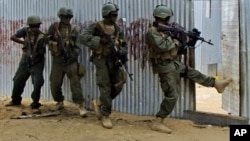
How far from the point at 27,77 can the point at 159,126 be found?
302cm

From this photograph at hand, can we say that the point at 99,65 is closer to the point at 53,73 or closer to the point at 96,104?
the point at 96,104

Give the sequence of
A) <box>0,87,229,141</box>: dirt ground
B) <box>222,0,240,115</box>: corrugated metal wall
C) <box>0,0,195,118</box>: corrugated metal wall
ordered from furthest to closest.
A: <box>0,0,195,118</box>: corrugated metal wall → <box>222,0,240,115</box>: corrugated metal wall → <box>0,87,229,141</box>: dirt ground

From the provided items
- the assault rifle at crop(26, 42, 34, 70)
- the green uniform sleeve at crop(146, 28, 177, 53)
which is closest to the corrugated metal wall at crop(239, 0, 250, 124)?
the green uniform sleeve at crop(146, 28, 177, 53)

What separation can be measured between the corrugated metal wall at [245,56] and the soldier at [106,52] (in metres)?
1.72

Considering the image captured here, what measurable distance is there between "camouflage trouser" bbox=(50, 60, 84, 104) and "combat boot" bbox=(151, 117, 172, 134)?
150cm

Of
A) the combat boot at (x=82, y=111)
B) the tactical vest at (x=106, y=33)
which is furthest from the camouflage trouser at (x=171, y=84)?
the combat boot at (x=82, y=111)

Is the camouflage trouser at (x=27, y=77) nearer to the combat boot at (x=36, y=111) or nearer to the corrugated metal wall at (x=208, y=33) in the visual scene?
the combat boot at (x=36, y=111)

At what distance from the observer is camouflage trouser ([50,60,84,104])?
7.06m

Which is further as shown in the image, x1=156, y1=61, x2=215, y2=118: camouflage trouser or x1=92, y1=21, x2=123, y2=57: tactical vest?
x1=92, y1=21, x2=123, y2=57: tactical vest

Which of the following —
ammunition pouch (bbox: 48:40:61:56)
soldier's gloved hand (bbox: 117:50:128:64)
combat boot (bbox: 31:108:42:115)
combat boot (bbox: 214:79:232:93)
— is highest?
ammunition pouch (bbox: 48:40:61:56)

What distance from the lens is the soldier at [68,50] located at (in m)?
6.96

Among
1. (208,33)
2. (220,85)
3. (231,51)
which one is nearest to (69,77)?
(220,85)

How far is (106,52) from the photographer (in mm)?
6266

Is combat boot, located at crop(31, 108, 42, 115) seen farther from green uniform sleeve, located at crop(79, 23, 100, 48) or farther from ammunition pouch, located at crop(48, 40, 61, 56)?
green uniform sleeve, located at crop(79, 23, 100, 48)
